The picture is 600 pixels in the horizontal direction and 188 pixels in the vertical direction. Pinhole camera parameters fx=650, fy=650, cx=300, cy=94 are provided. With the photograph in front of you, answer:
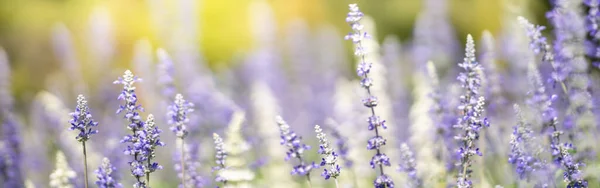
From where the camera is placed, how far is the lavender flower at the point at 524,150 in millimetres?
4977

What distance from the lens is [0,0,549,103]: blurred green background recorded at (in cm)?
2083

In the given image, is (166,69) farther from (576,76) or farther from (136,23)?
(136,23)

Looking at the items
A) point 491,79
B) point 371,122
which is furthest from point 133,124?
point 491,79

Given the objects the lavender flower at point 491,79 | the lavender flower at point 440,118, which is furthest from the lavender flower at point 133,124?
the lavender flower at point 491,79

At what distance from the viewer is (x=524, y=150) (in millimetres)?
5062

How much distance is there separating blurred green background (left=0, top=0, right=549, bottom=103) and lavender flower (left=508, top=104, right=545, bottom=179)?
50.3ft

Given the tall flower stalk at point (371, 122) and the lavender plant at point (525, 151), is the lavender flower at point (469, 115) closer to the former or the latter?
the lavender plant at point (525, 151)

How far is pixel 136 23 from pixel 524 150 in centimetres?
1784

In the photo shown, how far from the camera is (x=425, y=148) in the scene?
795 cm

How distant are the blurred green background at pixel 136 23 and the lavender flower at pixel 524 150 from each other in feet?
50.3

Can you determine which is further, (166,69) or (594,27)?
(166,69)

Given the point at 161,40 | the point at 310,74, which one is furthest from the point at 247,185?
the point at 310,74

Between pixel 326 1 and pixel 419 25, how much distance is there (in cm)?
1076

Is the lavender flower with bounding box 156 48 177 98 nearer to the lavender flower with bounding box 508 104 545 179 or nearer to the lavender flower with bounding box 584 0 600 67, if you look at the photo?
the lavender flower with bounding box 508 104 545 179
